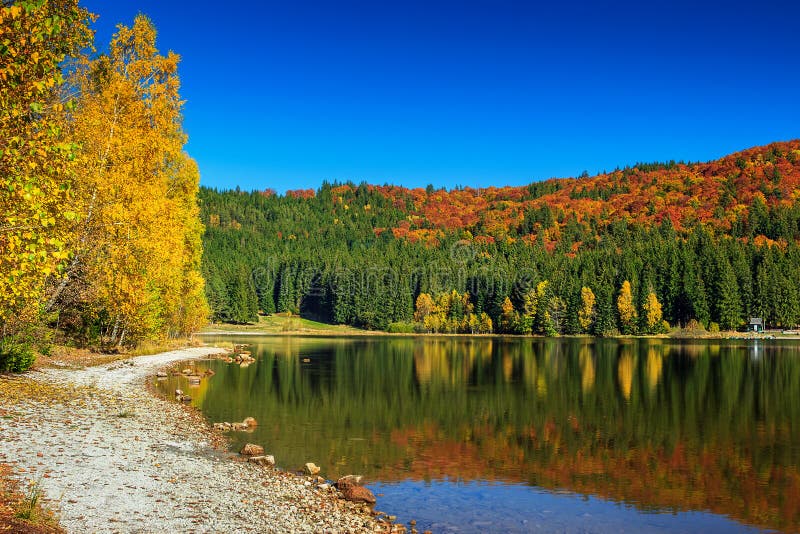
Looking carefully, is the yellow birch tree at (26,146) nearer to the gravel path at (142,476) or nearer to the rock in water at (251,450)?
the gravel path at (142,476)

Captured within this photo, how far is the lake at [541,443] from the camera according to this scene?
16422 millimetres

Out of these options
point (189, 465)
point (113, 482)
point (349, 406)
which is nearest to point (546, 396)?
point (349, 406)

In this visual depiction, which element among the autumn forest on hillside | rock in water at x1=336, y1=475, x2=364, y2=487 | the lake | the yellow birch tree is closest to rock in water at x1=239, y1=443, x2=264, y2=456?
the lake

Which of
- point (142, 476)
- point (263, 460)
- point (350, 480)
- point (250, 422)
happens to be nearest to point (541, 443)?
point (350, 480)

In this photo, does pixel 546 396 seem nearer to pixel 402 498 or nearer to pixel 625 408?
pixel 625 408

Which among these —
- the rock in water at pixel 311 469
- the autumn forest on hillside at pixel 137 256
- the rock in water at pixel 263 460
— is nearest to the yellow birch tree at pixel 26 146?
the autumn forest on hillside at pixel 137 256

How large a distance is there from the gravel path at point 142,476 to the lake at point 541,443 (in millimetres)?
2327

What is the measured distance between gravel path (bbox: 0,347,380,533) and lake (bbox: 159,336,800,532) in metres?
2.33

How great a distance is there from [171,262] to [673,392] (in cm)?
3175

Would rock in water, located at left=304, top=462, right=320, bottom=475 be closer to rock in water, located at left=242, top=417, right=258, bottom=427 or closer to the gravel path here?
the gravel path

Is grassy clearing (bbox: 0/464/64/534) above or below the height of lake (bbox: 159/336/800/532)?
above

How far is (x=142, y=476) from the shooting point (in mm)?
14688

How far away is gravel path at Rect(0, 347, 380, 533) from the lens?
11930mm

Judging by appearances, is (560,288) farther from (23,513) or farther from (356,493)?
(23,513)
